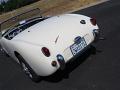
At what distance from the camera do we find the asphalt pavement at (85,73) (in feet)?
21.0

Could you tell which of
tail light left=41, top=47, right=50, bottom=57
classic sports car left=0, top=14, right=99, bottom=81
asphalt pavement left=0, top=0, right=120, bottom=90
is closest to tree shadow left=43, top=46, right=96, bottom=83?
asphalt pavement left=0, top=0, right=120, bottom=90

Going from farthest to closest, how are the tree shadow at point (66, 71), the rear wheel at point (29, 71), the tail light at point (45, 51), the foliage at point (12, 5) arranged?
1. the foliage at point (12, 5)
2. the tree shadow at point (66, 71)
3. the rear wheel at point (29, 71)
4. the tail light at point (45, 51)

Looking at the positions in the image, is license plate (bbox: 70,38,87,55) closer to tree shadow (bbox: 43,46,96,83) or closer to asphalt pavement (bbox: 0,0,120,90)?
tree shadow (bbox: 43,46,96,83)

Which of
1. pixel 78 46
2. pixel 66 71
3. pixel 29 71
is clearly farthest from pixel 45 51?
pixel 66 71

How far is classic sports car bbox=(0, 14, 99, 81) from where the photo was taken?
252 inches

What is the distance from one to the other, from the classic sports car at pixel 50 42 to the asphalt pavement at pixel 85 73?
1.20 feet

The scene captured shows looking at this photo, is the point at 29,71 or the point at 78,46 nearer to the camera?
the point at 78,46

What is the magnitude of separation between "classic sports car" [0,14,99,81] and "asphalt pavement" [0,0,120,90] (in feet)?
1.20

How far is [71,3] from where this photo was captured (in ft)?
53.5

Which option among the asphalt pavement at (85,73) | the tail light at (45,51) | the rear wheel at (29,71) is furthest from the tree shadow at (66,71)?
the tail light at (45,51)

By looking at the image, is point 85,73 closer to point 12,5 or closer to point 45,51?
point 45,51

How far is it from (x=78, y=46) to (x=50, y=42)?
63 cm

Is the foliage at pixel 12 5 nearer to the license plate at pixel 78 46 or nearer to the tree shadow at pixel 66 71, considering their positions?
the tree shadow at pixel 66 71

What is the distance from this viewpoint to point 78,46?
6.75 m
